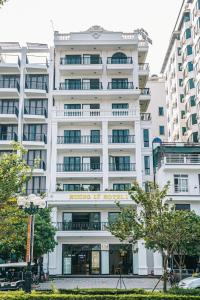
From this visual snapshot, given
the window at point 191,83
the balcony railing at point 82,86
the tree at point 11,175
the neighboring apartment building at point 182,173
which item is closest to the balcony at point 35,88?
the balcony railing at point 82,86

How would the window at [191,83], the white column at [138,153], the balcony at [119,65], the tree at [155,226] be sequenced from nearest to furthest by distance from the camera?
the tree at [155,226] < the white column at [138,153] < the balcony at [119,65] < the window at [191,83]

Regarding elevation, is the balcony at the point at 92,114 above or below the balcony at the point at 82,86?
below

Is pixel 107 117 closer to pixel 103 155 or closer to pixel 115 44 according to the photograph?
pixel 103 155

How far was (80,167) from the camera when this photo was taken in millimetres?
42188

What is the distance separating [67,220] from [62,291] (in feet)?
74.8

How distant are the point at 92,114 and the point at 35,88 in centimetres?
Result: 739

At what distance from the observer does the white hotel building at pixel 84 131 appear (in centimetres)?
3844

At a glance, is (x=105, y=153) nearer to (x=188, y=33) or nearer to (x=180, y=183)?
(x=180, y=183)

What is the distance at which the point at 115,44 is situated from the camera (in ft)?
148

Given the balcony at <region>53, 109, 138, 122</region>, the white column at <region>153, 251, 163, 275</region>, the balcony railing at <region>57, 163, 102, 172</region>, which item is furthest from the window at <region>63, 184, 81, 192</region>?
the white column at <region>153, 251, 163, 275</region>

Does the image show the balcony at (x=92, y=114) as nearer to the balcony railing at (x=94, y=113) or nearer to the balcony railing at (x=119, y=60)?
the balcony railing at (x=94, y=113)

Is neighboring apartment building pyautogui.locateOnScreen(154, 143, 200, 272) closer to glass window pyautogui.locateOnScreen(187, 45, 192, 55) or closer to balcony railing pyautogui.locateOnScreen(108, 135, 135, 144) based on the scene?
balcony railing pyautogui.locateOnScreen(108, 135, 135, 144)

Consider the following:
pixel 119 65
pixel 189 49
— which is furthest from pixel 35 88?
pixel 189 49

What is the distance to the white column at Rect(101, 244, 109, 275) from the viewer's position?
3812 centimetres
